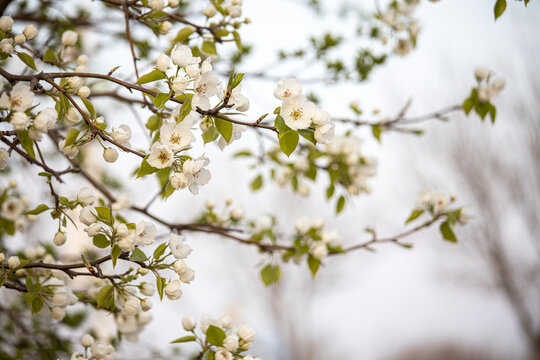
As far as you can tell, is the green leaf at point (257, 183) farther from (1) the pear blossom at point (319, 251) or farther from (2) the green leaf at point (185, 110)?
(2) the green leaf at point (185, 110)

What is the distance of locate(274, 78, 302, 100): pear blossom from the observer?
659 millimetres

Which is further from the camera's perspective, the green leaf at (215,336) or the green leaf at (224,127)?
the green leaf at (215,336)

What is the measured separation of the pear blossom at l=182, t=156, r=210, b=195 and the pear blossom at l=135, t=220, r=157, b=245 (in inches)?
4.7

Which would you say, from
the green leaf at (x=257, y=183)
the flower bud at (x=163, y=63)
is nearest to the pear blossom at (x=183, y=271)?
the flower bud at (x=163, y=63)

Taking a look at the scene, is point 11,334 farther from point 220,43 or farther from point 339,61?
point 339,61

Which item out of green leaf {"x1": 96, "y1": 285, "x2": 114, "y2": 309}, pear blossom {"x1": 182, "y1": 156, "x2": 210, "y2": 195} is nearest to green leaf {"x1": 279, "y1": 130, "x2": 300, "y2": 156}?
pear blossom {"x1": 182, "y1": 156, "x2": 210, "y2": 195}

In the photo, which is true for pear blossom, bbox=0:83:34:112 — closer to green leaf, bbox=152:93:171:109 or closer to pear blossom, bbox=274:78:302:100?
green leaf, bbox=152:93:171:109

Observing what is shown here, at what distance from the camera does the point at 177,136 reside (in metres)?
0.66

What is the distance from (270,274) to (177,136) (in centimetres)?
64

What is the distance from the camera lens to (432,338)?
594cm

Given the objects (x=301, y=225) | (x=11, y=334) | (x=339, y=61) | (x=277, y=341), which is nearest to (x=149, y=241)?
(x=301, y=225)

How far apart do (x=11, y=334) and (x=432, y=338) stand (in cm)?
574

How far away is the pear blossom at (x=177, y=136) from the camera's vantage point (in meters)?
0.65

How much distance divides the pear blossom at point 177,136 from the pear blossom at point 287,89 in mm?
160
